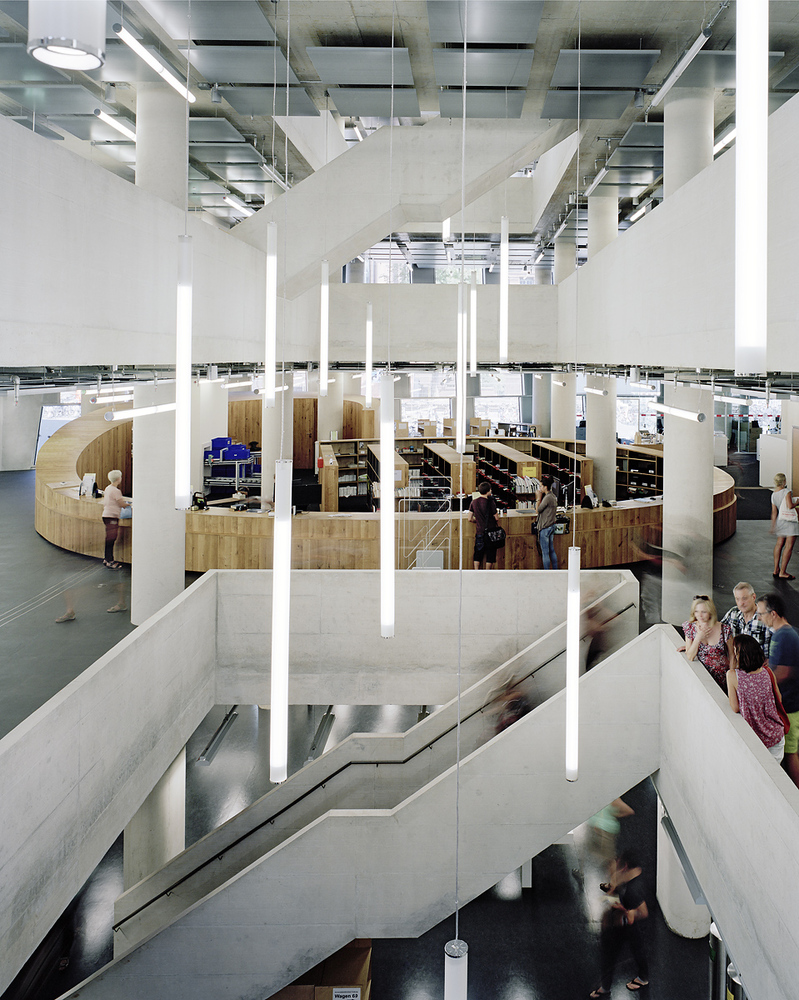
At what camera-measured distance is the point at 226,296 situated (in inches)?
348

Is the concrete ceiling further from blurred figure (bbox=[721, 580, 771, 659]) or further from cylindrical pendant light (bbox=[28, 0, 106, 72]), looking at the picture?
cylindrical pendant light (bbox=[28, 0, 106, 72])

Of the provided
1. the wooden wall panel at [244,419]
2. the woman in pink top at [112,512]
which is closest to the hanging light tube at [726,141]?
the woman in pink top at [112,512]

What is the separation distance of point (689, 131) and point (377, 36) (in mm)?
3525

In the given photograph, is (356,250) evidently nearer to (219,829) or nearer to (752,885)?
(219,829)

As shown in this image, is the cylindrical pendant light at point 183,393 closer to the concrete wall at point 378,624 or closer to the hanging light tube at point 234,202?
the concrete wall at point 378,624

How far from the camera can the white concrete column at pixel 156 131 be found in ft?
28.1

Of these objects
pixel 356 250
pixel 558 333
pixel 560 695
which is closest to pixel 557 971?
pixel 560 695

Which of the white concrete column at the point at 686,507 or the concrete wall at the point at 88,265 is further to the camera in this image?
the white concrete column at the point at 686,507

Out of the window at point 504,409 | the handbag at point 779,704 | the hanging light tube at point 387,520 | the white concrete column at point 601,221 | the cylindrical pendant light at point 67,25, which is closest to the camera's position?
the cylindrical pendant light at point 67,25

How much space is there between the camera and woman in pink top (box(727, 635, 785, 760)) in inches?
203

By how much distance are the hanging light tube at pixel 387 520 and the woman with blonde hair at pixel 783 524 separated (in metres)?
7.33

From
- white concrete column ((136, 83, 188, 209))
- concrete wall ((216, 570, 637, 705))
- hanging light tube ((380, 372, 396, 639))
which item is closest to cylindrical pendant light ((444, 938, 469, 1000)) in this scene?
hanging light tube ((380, 372, 396, 639))

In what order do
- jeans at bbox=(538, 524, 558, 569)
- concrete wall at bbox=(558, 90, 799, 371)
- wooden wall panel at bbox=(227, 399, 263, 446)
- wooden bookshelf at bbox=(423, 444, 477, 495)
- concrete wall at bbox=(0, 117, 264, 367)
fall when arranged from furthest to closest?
1. wooden wall panel at bbox=(227, 399, 263, 446)
2. wooden bookshelf at bbox=(423, 444, 477, 495)
3. jeans at bbox=(538, 524, 558, 569)
4. concrete wall at bbox=(0, 117, 264, 367)
5. concrete wall at bbox=(558, 90, 799, 371)

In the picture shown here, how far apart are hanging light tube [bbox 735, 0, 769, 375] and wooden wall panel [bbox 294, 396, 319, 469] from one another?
23469mm
